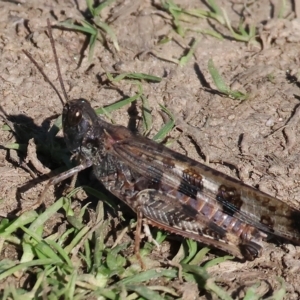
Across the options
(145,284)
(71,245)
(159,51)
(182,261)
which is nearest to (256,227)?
(182,261)

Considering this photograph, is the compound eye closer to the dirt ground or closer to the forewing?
the forewing

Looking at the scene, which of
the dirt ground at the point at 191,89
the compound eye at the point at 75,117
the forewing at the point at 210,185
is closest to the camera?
the forewing at the point at 210,185

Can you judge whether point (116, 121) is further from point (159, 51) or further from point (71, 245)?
point (71, 245)

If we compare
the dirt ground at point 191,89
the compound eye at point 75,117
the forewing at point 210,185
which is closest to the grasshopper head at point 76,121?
the compound eye at point 75,117

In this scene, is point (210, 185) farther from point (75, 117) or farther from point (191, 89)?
point (191, 89)

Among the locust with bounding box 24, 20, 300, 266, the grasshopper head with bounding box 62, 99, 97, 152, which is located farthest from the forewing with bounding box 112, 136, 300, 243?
the grasshopper head with bounding box 62, 99, 97, 152

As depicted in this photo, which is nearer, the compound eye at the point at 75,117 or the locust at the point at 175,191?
the locust at the point at 175,191

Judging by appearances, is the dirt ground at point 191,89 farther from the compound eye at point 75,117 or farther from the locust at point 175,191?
the compound eye at point 75,117
